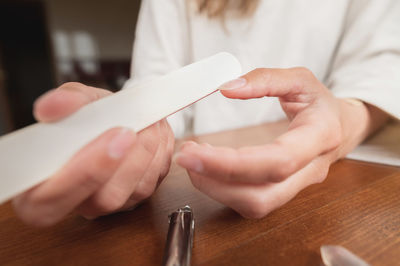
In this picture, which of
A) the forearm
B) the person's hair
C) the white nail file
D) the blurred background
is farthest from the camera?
the blurred background

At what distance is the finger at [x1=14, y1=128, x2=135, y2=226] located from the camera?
0.43 feet

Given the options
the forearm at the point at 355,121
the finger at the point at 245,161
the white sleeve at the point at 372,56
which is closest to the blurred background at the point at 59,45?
the white sleeve at the point at 372,56

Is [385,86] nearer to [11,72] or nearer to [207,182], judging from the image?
[207,182]

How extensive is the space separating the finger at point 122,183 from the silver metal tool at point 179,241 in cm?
4

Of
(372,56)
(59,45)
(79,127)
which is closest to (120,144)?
(79,127)

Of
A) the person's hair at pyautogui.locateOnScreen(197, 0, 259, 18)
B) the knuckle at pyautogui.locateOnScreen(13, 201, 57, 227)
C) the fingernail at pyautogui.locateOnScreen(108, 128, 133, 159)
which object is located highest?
the person's hair at pyautogui.locateOnScreen(197, 0, 259, 18)

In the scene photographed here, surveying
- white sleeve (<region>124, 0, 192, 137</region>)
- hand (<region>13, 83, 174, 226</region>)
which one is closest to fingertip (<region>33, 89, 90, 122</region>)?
hand (<region>13, 83, 174, 226</region>)

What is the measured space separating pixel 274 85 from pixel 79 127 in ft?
0.44

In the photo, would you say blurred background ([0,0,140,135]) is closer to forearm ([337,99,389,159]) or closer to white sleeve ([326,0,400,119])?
white sleeve ([326,0,400,119])

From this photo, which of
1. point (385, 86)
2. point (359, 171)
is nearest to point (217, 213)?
point (359, 171)

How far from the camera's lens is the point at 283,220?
186mm

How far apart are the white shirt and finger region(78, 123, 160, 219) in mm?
299

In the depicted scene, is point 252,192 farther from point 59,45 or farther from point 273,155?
point 59,45

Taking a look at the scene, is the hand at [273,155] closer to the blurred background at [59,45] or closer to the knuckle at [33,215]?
the knuckle at [33,215]
